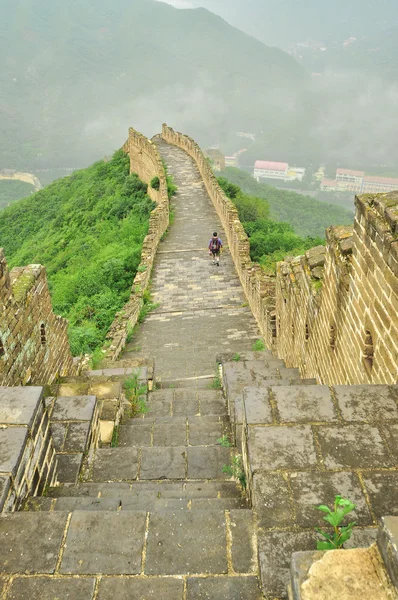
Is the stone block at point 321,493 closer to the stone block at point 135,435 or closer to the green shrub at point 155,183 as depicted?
the stone block at point 135,435

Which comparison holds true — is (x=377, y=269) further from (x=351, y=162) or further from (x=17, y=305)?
(x=351, y=162)

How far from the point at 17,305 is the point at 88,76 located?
208065 mm

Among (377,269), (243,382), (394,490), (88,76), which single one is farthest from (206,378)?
(88,76)

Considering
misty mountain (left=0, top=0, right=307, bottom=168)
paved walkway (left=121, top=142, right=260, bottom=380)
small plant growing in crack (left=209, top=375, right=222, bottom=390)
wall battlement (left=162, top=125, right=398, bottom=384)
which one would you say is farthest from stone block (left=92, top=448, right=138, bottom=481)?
misty mountain (left=0, top=0, right=307, bottom=168)

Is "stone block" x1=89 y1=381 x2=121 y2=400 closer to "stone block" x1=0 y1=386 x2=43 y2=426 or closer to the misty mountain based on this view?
"stone block" x1=0 y1=386 x2=43 y2=426

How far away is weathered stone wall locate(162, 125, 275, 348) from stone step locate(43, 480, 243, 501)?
586 cm

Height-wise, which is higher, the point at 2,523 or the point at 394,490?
the point at 394,490

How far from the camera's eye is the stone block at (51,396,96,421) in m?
3.89

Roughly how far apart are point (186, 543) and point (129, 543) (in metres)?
0.28

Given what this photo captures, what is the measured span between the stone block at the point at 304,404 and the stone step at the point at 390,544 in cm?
120

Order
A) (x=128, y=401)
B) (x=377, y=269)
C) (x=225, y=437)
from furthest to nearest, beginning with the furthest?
(x=128, y=401), (x=225, y=437), (x=377, y=269)

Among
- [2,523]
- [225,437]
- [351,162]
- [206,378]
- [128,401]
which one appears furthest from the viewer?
[351,162]

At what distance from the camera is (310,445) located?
2.81m

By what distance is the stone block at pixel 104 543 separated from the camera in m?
2.19
